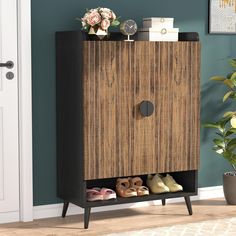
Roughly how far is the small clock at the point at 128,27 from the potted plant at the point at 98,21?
3.8 inches

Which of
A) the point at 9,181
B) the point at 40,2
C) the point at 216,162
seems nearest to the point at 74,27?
the point at 40,2

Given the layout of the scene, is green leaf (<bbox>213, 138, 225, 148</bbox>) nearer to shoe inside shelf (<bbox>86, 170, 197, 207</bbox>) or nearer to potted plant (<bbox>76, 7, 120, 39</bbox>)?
shoe inside shelf (<bbox>86, 170, 197, 207</bbox>)

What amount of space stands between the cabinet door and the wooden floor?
1.07 feet

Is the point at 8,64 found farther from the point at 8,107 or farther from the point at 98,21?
the point at 98,21

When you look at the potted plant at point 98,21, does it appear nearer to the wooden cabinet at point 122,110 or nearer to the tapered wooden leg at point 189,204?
the wooden cabinet at point 122,110

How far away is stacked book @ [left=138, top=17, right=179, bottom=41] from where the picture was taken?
167 inches

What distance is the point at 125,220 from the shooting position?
14.1 ft

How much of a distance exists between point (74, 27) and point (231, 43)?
1.30m

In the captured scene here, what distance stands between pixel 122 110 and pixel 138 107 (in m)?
0.12

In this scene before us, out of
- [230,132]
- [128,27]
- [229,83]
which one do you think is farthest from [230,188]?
[128,27]

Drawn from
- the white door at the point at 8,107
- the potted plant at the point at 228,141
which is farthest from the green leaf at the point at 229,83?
the white door at the point at 8,107

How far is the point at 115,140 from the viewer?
411 centimetres

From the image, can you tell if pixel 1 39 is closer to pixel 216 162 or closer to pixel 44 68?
pixel 44 68

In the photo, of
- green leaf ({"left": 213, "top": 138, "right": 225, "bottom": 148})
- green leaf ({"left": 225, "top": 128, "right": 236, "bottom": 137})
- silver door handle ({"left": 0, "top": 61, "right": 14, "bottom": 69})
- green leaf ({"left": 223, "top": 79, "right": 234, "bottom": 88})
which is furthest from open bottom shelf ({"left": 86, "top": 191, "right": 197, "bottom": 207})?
silver door handle ({"left": 0, "top": 61, "right": 14, "bottom": 69})
